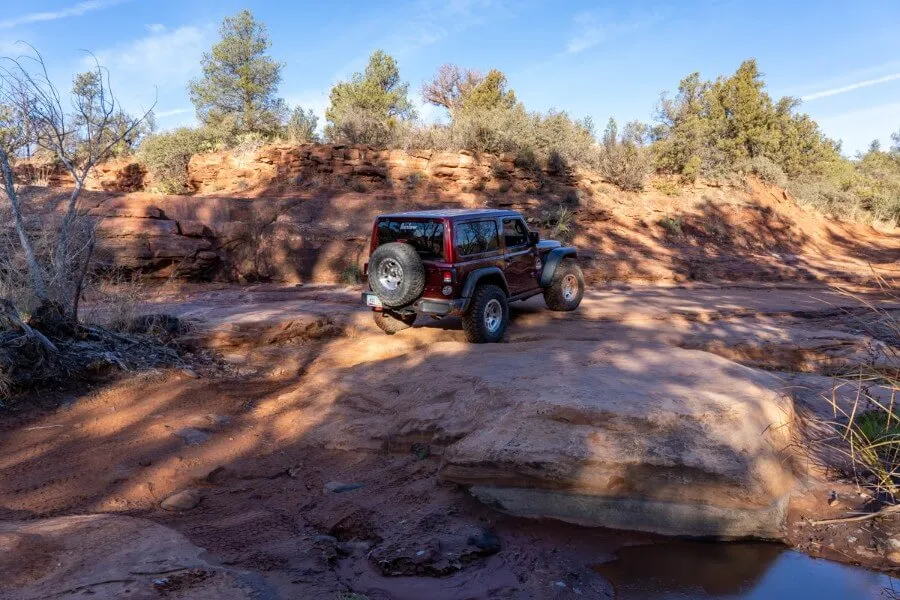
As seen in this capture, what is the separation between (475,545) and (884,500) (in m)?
2.97

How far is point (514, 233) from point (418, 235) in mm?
1861

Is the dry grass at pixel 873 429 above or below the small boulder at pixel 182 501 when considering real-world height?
above

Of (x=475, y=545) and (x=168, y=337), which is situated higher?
(x=168, y=337)

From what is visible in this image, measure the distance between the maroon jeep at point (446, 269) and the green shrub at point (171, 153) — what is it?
1593 cm

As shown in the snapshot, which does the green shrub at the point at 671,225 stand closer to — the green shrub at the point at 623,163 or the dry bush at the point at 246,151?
the green shrub at the point at 623,163

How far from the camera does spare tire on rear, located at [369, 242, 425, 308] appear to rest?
8242 millimetres

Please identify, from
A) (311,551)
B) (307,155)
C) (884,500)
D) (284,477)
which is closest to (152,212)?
(307,155)

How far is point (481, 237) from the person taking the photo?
8.93 metres

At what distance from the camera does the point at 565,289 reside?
→ 1083 cm

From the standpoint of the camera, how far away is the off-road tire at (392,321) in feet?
30.6

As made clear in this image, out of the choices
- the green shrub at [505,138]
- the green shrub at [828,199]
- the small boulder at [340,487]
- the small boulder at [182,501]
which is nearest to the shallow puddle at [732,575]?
the small boulder at [340,487]

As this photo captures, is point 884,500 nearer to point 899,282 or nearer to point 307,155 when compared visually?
point 899,282

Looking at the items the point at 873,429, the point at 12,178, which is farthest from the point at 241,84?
the point at 873,429

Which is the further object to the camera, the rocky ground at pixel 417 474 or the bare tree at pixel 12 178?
the bare tree at pixel 12 178
